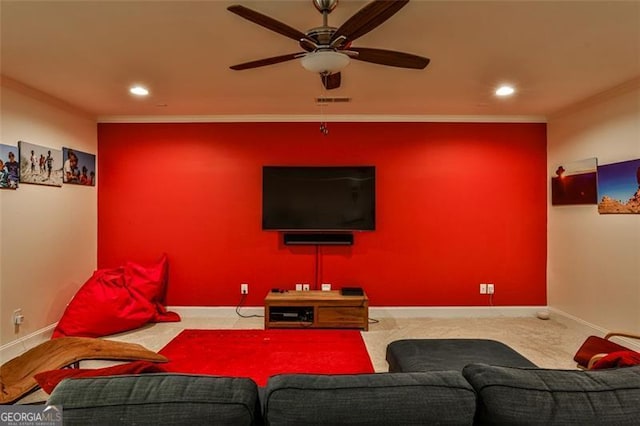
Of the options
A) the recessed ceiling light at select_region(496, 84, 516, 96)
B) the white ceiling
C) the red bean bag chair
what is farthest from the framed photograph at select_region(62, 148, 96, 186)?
the recessed ceiling light at select_region(496, 84, 516, 96)

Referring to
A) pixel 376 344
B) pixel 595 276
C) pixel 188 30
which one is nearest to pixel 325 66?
pixel 188 30

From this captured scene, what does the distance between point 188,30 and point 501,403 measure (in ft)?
8.83

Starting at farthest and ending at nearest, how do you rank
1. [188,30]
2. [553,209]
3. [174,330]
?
[553,209] → [174,330] → [188,30]

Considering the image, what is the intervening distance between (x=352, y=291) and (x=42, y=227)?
346 cm

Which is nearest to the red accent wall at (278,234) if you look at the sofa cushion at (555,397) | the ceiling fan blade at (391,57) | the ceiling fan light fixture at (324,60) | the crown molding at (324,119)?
the crown molding at (324,119)

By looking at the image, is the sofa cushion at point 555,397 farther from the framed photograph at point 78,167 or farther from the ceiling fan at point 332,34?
the framed photograph at point 78,167

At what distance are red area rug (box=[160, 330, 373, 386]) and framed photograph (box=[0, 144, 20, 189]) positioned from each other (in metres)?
2.12

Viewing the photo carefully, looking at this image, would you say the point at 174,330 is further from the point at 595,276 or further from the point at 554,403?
the point at 595,276

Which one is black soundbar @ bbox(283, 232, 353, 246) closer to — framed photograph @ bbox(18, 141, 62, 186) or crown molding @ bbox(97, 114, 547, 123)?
crown molding @ bbox(97, 114, 547, 123)

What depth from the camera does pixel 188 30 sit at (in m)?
2.46

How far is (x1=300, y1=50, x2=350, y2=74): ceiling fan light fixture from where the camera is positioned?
1.93 metres

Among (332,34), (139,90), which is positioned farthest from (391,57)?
(139,90)

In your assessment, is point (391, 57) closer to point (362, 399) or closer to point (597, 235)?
point (362, 399)

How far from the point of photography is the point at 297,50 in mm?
2826
